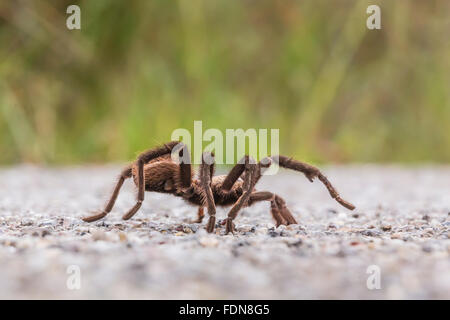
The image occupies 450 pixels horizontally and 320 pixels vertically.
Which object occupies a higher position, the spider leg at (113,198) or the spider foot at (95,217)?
the spider leg at (113,198)

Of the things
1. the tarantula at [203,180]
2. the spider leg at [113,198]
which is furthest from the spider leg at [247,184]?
the spider leg at [113,198]

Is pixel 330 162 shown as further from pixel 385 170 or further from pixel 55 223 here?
pixel 55 223

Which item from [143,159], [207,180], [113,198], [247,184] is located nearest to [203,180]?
[207,180]

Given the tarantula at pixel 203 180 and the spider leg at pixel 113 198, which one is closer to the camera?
the tarantula at pixel 203 180

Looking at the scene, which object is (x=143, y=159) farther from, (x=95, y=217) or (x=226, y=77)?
(x=226, y=77)

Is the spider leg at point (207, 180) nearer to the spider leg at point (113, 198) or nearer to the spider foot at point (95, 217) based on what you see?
the spider leg at point (113, 198)

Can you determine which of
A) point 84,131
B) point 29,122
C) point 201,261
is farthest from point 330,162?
point 201,261

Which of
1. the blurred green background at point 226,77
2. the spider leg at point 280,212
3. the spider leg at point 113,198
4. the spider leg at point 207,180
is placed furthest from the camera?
the blurred green background at point 226,77
